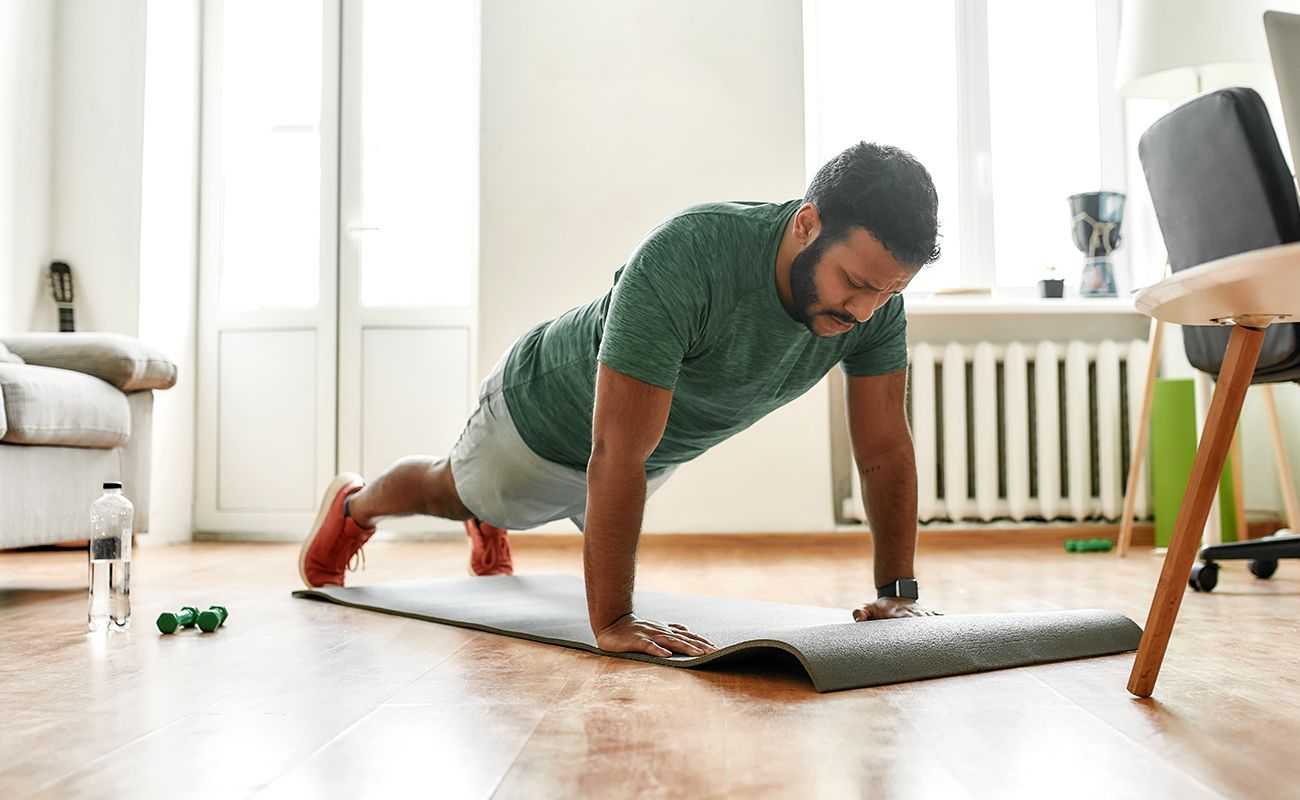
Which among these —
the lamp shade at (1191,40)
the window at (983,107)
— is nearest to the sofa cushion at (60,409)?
the window at (983,107)

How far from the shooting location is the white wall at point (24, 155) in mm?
3701

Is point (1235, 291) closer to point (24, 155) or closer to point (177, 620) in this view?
point (177, 620)

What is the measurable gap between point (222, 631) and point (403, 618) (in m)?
0.28

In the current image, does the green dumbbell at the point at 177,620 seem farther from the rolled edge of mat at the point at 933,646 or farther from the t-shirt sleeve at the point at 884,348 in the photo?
the t-shirt sleeve at the point at 884,348

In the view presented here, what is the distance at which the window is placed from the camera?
13.5 feet

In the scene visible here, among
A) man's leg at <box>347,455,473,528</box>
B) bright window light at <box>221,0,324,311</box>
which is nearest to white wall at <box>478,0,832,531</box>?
bright window light at <box>221,0,324,311</box>

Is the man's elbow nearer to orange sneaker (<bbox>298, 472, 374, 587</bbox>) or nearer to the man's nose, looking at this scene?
the man's nose

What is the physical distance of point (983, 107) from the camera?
4.10 meters

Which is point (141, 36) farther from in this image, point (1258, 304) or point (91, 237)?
point (1258, 304)

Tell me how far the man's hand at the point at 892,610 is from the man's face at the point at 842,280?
0.41 metres

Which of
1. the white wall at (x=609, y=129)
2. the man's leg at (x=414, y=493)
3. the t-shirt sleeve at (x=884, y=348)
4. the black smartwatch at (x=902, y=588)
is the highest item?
the white wall at (x=609, y=129)

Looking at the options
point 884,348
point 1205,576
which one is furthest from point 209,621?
point 1205,576

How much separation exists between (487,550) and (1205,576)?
4.82 feet

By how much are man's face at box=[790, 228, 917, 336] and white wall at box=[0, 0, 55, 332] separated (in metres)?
3.18
